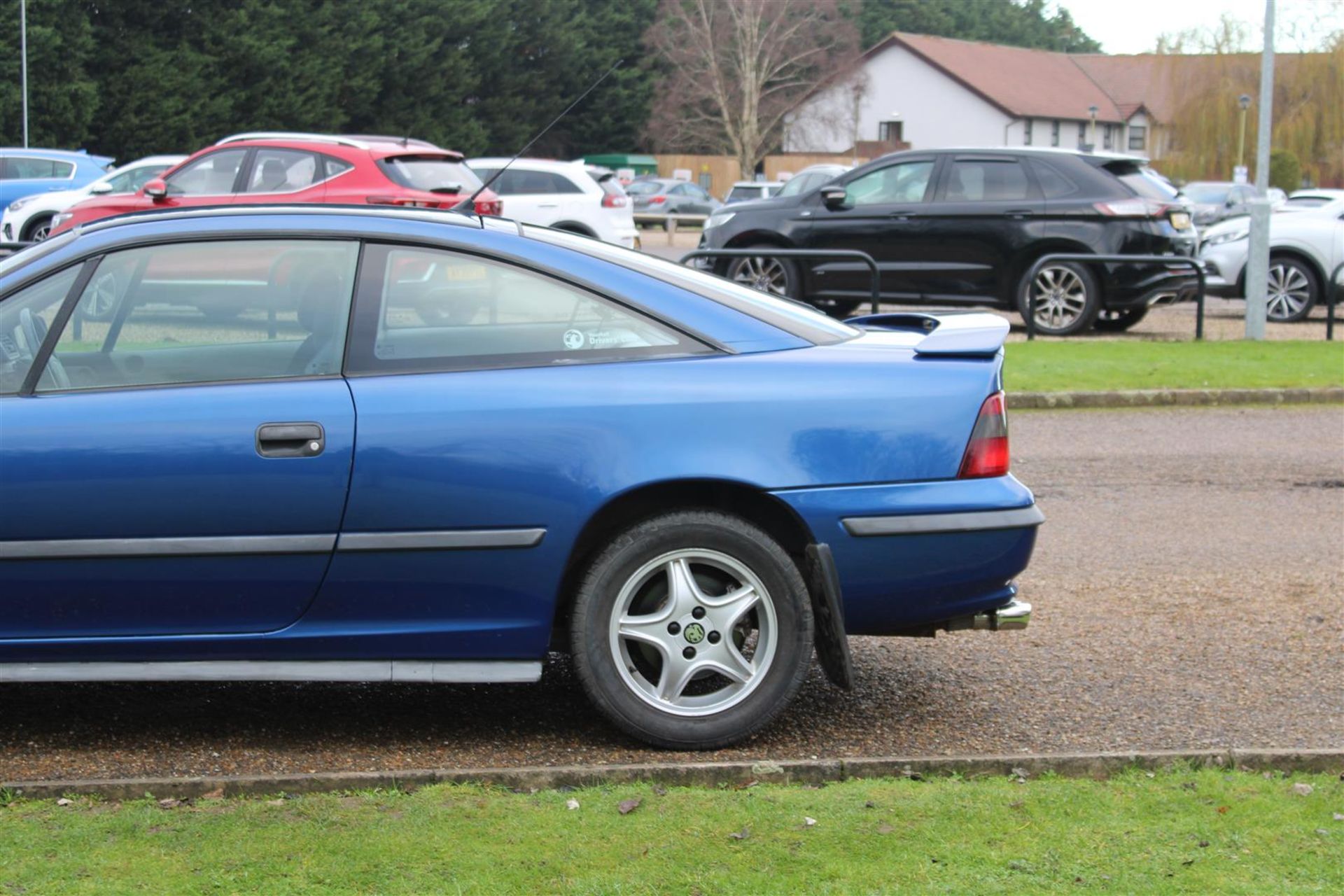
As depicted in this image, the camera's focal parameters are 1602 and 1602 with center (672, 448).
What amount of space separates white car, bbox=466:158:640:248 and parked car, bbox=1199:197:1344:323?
8501 millimetres

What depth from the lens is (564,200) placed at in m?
24.3

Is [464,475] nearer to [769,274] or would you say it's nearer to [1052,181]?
[769,274]

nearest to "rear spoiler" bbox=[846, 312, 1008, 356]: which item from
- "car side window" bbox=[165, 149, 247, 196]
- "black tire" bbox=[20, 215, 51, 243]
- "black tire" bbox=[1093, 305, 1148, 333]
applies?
"black tire" bbox=[1093, 305, 1148, 333]

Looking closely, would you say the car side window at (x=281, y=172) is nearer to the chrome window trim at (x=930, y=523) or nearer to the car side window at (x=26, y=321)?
the car side window at (x=26, y=321)

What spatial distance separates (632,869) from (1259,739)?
2145 mm

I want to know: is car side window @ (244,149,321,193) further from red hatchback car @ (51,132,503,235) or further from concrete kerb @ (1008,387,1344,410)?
concrete kerb @ (1008,387,1344,410)

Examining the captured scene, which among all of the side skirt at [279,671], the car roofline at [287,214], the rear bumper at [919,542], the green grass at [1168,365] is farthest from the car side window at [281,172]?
the rear bumper at [919,542]

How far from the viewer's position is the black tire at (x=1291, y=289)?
18891 millimetres

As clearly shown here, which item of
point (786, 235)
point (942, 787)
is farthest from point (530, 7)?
point (942, 787)

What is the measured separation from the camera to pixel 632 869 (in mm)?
3662

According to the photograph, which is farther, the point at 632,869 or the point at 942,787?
the point at 942,787

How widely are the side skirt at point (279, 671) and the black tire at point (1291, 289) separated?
53.7ft

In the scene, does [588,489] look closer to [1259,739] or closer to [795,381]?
[795,381]

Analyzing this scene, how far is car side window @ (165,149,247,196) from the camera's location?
17.7 m
